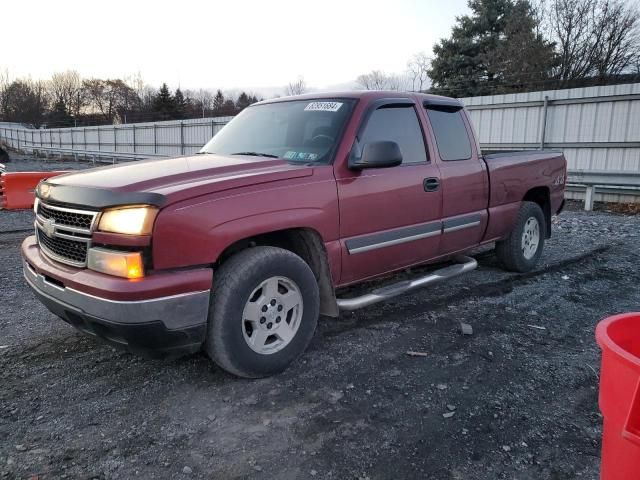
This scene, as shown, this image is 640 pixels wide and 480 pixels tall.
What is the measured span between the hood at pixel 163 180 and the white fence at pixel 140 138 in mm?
17035

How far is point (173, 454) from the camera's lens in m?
2.58

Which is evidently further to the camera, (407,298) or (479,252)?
(479,252)

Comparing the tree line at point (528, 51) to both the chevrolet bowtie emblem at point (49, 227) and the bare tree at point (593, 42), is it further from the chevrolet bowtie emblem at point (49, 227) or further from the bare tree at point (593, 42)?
the chevrolet bowtie emblem at point (49, 227)

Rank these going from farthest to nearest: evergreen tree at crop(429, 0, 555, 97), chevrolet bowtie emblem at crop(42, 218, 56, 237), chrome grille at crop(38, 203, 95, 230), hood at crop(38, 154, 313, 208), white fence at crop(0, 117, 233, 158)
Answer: evergreen tree at crop(429, 0, 555, 97) → white fence at crop(0, 117, 233, 158) → chevrolet bowtie emblem at crop(42, 218, 56, 237) → chrome grille at crop(38, 203, 95, 230) → hood at crop(38, 154, 313, 208)

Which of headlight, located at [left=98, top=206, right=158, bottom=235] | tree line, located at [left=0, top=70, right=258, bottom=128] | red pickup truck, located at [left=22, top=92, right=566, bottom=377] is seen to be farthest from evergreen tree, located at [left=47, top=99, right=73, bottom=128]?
headlight, located at [left=98, top=206, right=158, bottom=235]

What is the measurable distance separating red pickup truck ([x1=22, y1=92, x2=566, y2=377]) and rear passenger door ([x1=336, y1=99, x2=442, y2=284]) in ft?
0.04

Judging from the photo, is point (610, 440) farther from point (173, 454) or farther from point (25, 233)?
point (25, 233)

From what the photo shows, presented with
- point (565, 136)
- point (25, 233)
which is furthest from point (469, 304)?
point (565, 136)

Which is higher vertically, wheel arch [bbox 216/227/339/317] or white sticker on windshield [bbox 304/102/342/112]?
white sticker on windshield [bbox 304/102/342/112]

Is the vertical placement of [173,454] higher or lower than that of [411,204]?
lower

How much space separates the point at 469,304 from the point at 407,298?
1.95ft

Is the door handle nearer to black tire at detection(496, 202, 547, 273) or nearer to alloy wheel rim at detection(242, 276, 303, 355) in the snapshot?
alloy wheel rim at detection(242, 276, 303, 355)

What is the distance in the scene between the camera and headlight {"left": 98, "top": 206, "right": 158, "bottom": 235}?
109 inches

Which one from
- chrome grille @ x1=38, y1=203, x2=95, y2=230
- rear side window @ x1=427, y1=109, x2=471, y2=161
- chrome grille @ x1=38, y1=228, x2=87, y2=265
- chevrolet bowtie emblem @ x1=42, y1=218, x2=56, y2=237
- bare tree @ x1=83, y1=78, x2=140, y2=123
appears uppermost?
bare tree @ x1=83, y1=78, x2=140, y2=123
